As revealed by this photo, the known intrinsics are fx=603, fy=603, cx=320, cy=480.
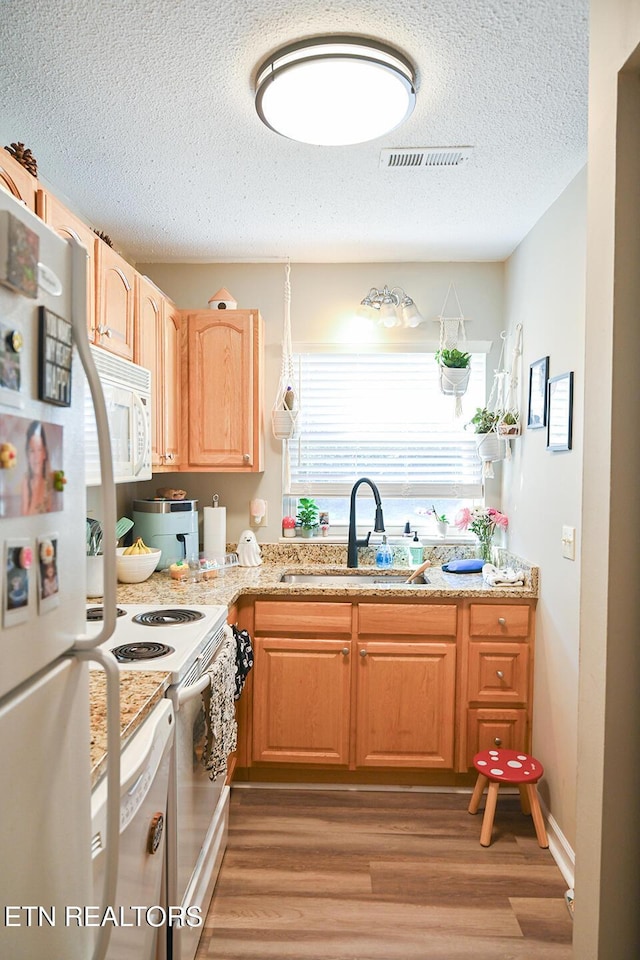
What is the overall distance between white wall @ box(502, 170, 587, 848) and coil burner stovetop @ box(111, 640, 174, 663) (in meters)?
1.47

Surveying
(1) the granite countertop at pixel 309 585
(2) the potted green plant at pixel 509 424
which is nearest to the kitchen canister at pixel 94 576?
(1) the granite countertop at pixel 309 585

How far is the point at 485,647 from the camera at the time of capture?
9.00ft

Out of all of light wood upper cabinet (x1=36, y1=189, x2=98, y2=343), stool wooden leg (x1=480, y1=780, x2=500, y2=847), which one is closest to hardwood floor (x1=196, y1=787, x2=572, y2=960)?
stool wooden leg (x1=480, y1=780, x2=500, y2=847)

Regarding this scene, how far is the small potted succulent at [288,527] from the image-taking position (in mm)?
3377

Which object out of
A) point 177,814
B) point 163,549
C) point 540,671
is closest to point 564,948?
A: point 540,671

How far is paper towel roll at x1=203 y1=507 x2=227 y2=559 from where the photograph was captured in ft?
10.5

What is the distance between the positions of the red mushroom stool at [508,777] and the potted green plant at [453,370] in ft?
5.80

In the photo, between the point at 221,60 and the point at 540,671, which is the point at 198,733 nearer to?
the point at 540,671

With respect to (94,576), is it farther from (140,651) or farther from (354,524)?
(354,524)

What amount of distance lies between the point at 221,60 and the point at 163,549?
2038 millimetres

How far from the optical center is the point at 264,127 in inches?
78.6

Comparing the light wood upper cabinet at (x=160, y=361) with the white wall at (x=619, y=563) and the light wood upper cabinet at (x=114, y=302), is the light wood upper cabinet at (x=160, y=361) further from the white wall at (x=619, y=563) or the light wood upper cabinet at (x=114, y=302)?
the white wall at (x=619, y=563)

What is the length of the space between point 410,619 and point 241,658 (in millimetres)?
823

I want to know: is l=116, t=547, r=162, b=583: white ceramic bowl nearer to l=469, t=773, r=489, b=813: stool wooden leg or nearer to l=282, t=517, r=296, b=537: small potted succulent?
l=282, t=517, r=296, b=537: small potted succulent
